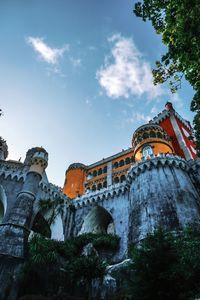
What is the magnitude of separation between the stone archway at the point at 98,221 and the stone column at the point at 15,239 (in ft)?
31.3

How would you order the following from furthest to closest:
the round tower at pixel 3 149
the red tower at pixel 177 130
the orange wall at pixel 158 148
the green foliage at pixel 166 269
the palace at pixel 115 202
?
the round tower at pixel 3 149, the red tower at pixel 177 130, the orange wall at pixel 158 148, the palace at pixel 115 202, the green foliage at pixel 166 269

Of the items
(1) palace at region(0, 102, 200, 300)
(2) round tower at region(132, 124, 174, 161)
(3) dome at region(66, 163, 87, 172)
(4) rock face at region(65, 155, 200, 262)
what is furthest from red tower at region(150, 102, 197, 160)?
(3) dome at region(66, 163, 87, 172)

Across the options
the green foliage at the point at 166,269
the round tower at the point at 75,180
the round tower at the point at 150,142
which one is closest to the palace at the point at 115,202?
the round tower at the point at 150,142

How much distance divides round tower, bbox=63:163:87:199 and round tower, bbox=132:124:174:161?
13742 millimetres

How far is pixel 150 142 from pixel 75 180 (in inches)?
691

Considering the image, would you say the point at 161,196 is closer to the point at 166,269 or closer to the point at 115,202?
the point at 115,202

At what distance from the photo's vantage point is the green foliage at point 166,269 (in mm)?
9523

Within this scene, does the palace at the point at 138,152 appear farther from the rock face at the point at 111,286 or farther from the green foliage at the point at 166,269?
the green foliage at the point at 166,269

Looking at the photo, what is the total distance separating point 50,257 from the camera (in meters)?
15.8

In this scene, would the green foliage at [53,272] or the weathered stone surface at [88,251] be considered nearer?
the green foliage at [53,272]

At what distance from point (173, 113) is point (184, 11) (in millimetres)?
30527

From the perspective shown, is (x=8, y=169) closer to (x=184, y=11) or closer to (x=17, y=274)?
(x=17, y=274)

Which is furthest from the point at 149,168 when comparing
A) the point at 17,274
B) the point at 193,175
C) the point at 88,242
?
the point at 17,274

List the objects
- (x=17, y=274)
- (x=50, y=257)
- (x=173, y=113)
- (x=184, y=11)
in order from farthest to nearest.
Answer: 1. (x=173, y=113)
2. (x=50, y=257)
3. (x=17, y=274)
4. (x=184, y=11)
